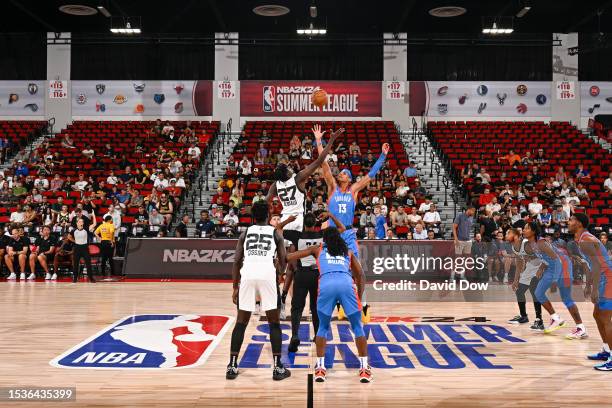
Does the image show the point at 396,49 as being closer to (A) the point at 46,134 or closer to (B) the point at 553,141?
(B) the point at 553,141

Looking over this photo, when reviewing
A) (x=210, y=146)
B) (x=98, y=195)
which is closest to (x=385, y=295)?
(x=98, y=195)

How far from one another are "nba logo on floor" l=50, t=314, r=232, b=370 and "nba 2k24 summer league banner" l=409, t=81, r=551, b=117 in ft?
65.8

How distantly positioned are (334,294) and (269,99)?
21959 millimetres

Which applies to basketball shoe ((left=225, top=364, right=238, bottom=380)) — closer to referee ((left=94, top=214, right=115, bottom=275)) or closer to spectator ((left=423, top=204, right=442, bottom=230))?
referee ((left=94, top=214, right=115, bottom=275))

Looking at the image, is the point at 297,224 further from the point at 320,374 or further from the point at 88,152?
the point at 88,152

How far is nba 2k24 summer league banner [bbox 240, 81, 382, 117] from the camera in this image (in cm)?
2630

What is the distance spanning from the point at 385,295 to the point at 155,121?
18.2 meters

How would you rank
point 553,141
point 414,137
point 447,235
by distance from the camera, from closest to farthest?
1. point 447,235
2. point 553,141
3. point 414,137

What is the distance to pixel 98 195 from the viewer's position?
17562 mm

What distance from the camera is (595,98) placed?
26.4 m

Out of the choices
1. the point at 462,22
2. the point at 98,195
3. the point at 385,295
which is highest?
the point at 462,22

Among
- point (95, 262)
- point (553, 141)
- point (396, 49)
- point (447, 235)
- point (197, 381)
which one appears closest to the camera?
point (197, 381)

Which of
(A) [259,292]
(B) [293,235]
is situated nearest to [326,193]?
(B) [293,235]

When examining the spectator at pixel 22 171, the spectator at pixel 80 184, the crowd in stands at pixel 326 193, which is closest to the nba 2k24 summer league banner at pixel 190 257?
the crowd in stands at pixel 326 193
